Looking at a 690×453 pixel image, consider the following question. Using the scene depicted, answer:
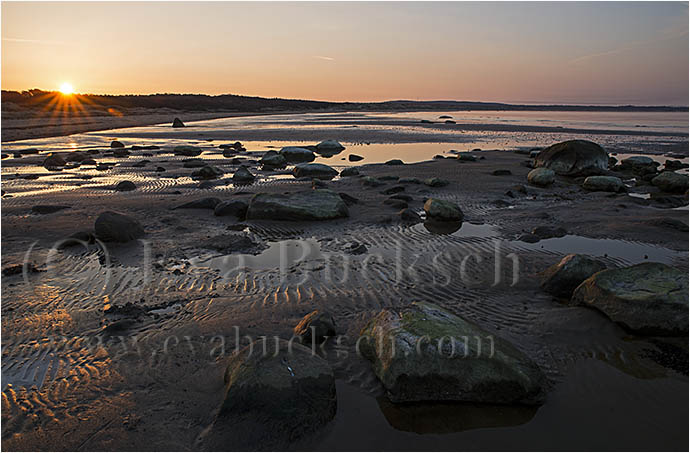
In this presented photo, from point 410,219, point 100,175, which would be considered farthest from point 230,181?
point 410,219

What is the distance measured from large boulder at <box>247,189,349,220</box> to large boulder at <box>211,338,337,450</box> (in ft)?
19.2

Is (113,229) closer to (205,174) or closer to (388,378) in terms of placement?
(388,378)

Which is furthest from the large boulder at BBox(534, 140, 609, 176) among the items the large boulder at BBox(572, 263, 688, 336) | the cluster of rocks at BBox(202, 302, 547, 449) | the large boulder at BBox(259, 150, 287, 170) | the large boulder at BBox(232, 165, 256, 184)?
the cluster of rocks at BBox(202, 302, 547, 449)

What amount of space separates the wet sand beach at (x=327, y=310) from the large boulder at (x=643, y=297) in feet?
0.43

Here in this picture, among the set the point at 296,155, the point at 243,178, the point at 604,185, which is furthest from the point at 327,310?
the point at 296,155

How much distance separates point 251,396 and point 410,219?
6.70m

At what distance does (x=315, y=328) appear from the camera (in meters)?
4.95

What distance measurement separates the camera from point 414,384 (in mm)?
3916

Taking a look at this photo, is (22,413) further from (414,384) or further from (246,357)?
(414,384)

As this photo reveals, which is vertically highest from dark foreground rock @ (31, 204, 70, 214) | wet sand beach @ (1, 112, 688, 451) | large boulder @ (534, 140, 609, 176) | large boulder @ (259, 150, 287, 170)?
large boulder @ (534, 140, 609, 176)

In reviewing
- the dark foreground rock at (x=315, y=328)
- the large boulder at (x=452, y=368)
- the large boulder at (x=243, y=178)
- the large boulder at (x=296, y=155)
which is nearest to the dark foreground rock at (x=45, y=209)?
the large boulder at (x=243, y=178)

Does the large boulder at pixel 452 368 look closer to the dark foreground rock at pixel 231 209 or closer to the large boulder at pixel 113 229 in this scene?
the large boulder at pixel 113 229

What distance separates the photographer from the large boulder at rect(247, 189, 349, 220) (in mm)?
9664

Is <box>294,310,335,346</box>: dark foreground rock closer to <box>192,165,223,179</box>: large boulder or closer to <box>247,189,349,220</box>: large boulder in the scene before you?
<box>247,189,349,220</box>: large boulder
